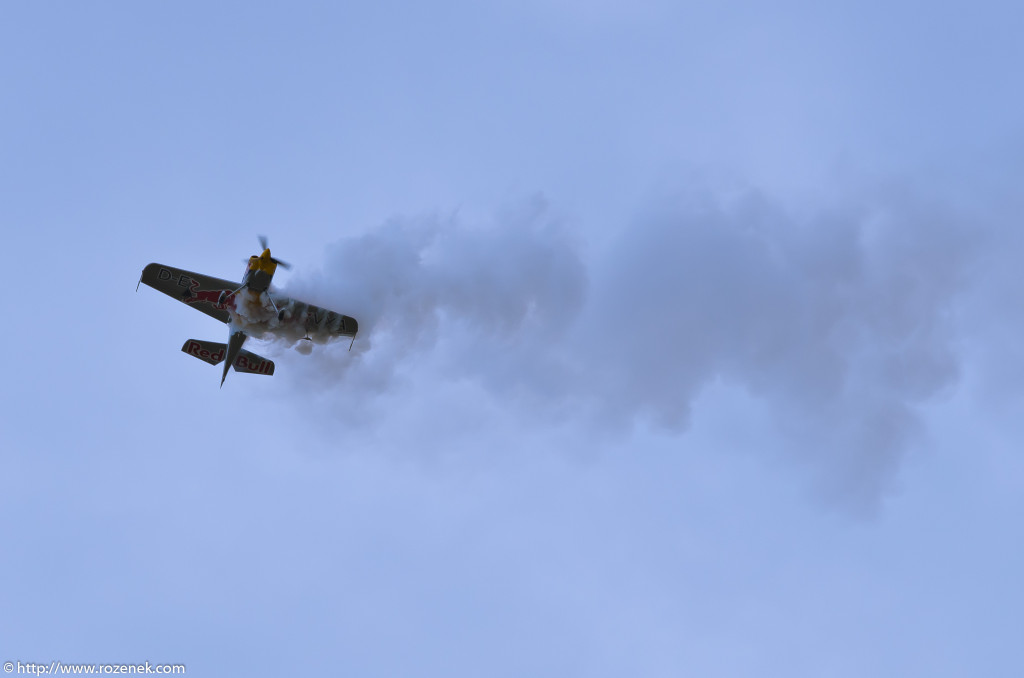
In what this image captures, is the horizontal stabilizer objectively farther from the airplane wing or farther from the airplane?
the airplane wing

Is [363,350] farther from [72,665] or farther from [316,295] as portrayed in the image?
[72,665]

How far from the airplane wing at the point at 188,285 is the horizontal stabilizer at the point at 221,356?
1.71m

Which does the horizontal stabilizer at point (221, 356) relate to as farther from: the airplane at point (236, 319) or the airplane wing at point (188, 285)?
the airplane wing at point (188, 285)

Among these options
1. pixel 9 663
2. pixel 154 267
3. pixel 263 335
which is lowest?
pixel 9 663

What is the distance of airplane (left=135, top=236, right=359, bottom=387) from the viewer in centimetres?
5781

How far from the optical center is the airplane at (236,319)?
190 ft

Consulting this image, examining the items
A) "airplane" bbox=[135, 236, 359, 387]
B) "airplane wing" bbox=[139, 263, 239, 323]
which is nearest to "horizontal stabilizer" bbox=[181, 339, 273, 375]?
"airplane" bbox=[135, 236, 359, 387]

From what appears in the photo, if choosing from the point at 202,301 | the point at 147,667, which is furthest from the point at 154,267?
the point at 147,667

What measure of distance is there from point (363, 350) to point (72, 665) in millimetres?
21546

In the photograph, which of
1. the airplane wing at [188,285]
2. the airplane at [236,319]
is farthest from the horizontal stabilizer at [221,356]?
the airplane wing at [188,285]

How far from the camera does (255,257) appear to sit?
55.2m

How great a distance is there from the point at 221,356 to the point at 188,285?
4217 millimetres

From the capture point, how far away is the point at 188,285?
2368 inches

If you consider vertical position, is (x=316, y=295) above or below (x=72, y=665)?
above
